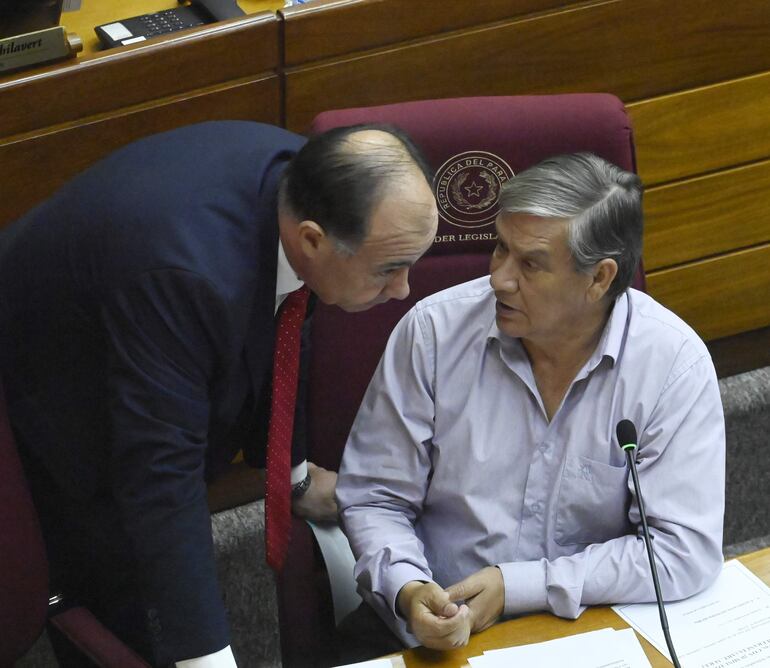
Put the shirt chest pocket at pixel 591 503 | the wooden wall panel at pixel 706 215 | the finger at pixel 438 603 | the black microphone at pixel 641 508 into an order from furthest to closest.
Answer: the wooden wall panel at pixel 706 215 < the shirt chest pocket at pixel 591 503 < the finger at pixel 438 603 < the black microphone at pixel 641 508

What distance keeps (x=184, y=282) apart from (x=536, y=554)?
71 centimetres

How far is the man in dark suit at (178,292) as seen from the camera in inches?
55.9

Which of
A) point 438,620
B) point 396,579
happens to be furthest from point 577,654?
point 396,579

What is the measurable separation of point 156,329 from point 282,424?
36 cm

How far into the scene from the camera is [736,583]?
1.55 metres

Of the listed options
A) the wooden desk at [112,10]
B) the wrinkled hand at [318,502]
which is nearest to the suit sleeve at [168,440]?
the wrinkled hand at [318,502]

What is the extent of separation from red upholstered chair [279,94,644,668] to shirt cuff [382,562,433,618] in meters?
0.15

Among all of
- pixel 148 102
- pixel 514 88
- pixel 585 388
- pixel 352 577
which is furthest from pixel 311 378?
pixel 514 88

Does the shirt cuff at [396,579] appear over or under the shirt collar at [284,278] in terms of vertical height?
under

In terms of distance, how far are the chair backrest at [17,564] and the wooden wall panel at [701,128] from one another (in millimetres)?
1645

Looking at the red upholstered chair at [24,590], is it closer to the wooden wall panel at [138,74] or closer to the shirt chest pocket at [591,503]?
the shirt chest pocket at [591,503]

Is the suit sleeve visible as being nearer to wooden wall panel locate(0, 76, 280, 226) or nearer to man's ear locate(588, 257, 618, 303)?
man's ear locate(588, 257, 618, 303)

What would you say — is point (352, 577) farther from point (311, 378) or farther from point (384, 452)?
point (311, 378)

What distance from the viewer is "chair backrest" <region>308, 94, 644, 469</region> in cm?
181
